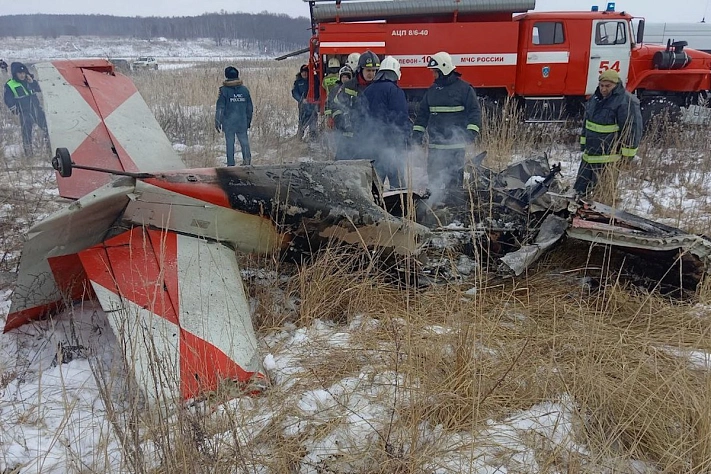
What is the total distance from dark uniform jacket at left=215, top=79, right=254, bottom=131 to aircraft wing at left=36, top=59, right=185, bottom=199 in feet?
10.6

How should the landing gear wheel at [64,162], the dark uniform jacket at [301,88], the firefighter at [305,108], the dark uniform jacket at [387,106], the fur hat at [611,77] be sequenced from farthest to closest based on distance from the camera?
the dark uniform jacket at [301,88] < the firefighter at [305,108] < the dark uniform jacket at [387,106] < the fur hat at [611,77] < the landing gear wheel at [64,162]

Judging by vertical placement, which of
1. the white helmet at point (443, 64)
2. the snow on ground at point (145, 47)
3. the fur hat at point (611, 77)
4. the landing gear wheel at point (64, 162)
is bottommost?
the landing gear wheel at point (64, 162)

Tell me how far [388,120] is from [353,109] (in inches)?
29.6

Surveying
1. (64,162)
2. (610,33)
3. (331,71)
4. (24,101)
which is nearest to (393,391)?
(64,162)

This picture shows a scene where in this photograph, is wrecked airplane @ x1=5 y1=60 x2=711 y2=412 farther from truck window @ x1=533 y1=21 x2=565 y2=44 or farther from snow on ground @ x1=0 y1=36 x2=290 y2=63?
snow on ground @ x1=0 y1=36 x2=290 y2=63

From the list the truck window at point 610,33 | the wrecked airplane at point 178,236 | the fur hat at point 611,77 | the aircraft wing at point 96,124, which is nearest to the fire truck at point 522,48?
the truck window at point 610,33

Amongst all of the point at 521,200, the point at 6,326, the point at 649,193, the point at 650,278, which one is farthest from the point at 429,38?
the point at 6,326

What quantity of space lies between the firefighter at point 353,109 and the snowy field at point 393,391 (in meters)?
2.75

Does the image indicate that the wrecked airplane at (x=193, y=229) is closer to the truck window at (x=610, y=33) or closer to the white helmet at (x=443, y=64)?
the white helmet at (x=443, y=64)

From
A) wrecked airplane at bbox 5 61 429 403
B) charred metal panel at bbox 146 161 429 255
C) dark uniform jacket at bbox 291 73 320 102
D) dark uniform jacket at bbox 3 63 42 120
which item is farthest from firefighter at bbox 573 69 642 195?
dark uniform jacket at bbox 3 63 42 120

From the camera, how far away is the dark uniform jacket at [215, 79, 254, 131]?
7.30 m

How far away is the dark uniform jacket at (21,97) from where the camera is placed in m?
8.15

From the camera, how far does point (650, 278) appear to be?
3.33 metres

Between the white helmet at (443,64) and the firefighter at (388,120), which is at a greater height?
the white helmet at (443,64)
